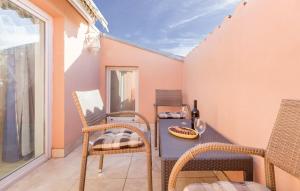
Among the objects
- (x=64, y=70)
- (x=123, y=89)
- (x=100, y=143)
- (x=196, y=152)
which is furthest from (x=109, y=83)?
(x=196, y=152)

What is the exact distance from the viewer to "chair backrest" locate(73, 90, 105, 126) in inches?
62.8

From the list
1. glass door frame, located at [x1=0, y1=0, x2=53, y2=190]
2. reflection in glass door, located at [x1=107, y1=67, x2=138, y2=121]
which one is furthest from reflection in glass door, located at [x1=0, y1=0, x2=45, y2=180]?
reflection in glass door, located at [x1=107, y1=67, x2=138, y2=121]

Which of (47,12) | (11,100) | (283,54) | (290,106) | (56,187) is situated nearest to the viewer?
(290,106)

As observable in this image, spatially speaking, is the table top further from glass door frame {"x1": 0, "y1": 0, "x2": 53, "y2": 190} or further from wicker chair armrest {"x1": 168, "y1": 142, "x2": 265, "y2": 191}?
glass door frame {"x1": 0, "y1": 0, "x2": 53, "y2": 190}

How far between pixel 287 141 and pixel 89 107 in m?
1.46

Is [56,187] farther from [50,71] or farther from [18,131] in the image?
[50,71]

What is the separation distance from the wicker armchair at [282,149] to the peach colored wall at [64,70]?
2.14 meters

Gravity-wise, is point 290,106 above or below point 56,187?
above

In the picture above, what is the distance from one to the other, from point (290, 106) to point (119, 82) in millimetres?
4303

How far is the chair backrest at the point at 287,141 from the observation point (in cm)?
85

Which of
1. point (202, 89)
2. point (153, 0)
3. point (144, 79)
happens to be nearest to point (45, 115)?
point (202, 89)

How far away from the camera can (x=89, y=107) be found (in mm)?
1808

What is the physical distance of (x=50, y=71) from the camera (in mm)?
2605

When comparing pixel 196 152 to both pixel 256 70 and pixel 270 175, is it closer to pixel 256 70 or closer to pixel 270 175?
pixel 270 175
